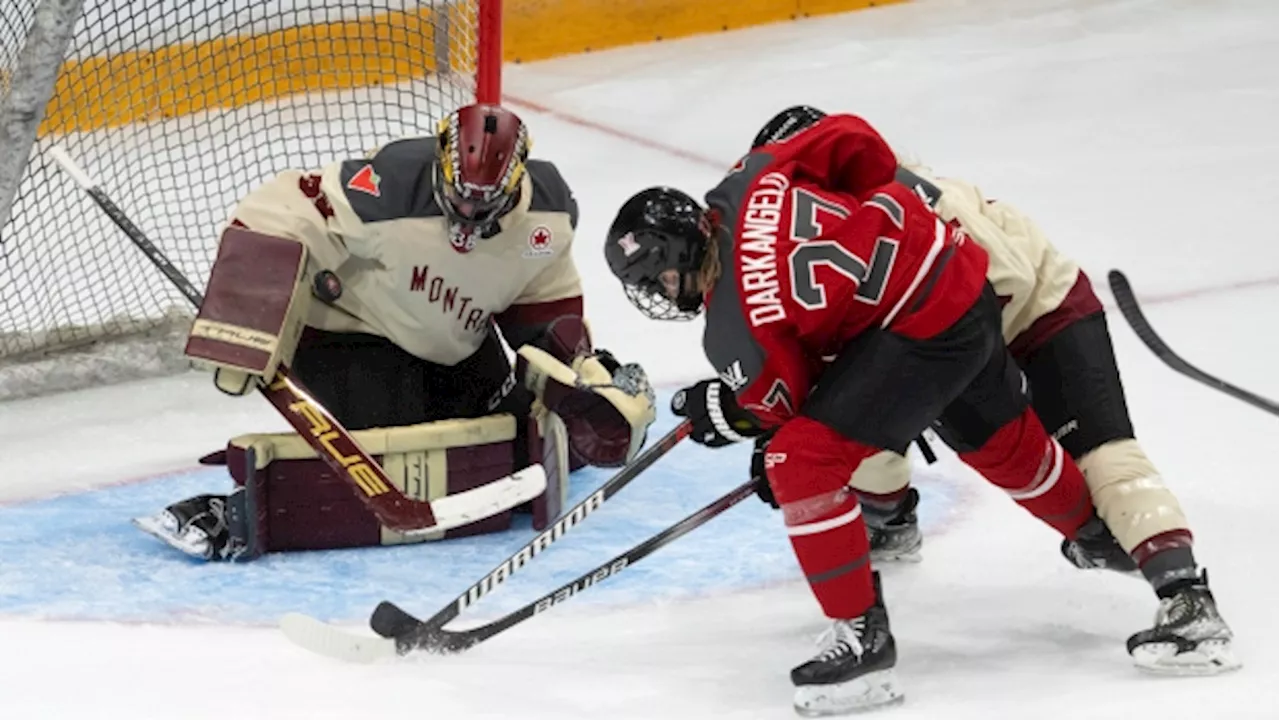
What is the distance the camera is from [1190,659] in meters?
2.95

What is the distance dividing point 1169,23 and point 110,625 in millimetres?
4968

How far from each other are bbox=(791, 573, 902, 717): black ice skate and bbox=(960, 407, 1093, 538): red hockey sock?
320 mm

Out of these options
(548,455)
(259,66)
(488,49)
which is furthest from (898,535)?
(259,66)

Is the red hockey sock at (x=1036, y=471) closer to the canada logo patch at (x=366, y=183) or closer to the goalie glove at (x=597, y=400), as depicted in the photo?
the goalie glove at (x=597, y=400)

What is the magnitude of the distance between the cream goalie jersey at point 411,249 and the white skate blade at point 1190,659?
1306 millimetres

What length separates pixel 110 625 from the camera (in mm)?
3367

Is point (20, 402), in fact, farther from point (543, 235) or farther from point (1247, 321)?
point (1247, 321)

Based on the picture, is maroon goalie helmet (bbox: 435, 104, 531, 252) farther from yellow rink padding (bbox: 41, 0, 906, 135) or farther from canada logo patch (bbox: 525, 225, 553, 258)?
yellow rink padding (bbox: 41, 0, 906, 135)

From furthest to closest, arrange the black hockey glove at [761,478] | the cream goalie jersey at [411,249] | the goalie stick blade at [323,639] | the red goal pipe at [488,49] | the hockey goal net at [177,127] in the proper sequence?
the hockey goal net at [177,127]
the red goal pipe at [488,49]
the cream goalie jersey at [411,249]
the black hockey glove at [761,478]
the goalie stick blade at [323,639]

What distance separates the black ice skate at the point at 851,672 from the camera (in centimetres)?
295

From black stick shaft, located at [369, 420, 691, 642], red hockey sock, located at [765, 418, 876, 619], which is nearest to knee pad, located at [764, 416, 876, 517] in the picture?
red hockey sock, located at [765, 418, 876, 619]

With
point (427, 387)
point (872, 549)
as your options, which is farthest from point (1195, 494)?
point (427, 387)

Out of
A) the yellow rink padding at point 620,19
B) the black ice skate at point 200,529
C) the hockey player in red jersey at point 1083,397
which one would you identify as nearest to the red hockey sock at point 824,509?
the hockey player in red jersey at point 1083,397

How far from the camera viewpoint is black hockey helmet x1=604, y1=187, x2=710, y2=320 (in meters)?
2.90
